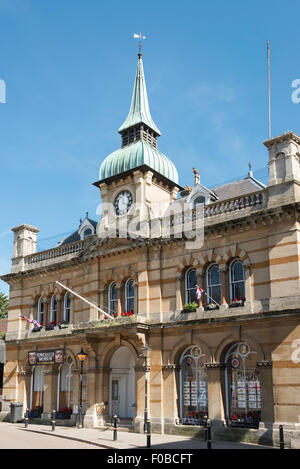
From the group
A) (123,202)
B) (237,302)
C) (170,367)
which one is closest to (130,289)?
(170,367)

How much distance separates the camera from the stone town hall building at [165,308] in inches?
827

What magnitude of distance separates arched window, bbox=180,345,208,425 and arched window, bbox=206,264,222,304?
8.16ft

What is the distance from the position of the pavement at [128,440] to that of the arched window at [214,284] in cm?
618

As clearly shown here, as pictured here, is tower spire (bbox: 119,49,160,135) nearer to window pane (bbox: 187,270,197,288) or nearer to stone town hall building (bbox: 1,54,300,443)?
stone town hall building (bbox: 1,54,300,443)

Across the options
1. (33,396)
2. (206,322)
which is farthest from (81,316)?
(206,322)

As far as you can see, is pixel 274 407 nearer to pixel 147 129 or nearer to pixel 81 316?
pixel 81 316

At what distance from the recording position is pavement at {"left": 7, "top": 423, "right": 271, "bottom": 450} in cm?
1942

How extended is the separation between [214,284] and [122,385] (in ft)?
29.2

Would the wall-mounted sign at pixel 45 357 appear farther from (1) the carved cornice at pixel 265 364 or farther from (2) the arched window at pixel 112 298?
(1) the carved cornice at pixel 265 364

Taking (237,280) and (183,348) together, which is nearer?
(237,280)

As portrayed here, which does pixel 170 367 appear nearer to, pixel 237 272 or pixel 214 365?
pixel 214 365

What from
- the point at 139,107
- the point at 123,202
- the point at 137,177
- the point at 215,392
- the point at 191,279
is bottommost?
the point at 215,392

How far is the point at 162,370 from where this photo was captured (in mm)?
24375

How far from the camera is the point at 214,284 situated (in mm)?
23875
